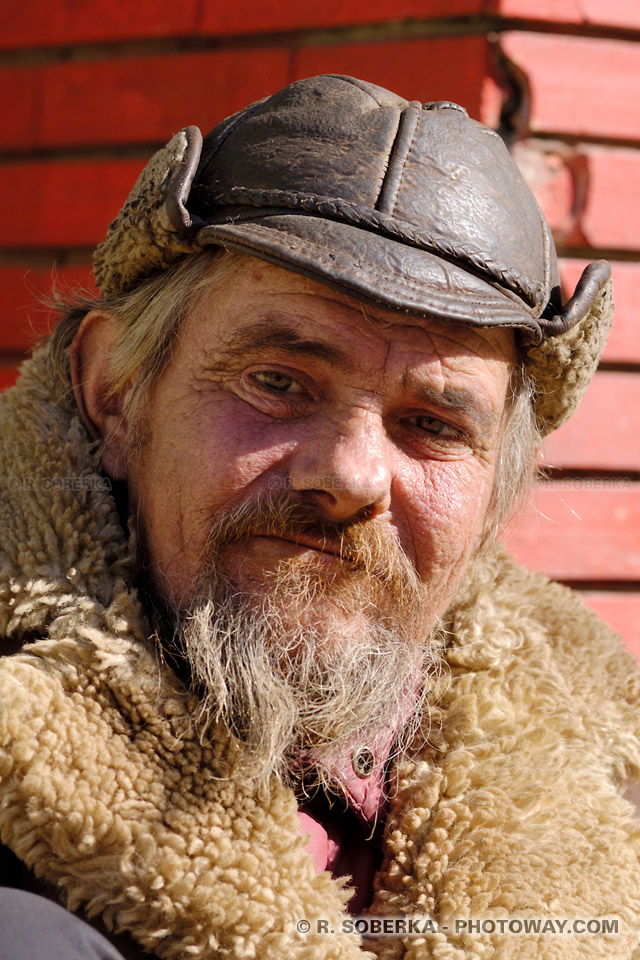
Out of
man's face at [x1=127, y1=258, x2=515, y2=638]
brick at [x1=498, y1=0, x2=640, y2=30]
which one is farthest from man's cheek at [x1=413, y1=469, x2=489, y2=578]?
brick at [x1=498, y1=0, x2=640, y2=30]

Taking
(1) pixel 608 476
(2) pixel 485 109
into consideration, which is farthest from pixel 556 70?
(1) pixel 608 476

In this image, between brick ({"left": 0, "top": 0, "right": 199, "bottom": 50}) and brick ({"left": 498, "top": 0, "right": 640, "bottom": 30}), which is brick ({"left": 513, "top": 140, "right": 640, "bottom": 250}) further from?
brick ({"left": 0, "top": 0, "right": 199, "bottom": 50})

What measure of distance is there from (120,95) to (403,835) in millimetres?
2817

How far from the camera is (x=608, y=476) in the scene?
10.7ft

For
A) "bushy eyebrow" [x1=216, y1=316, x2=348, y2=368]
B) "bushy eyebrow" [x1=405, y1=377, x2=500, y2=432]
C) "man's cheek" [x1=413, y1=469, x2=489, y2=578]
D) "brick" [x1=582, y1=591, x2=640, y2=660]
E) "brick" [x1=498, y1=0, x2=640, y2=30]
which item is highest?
"brick" [x1=498, y1=0, x2=640, y2=30]

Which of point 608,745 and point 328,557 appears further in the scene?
point 608,745

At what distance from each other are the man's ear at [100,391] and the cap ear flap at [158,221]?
0.12 m

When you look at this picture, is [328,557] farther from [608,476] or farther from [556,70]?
[556,70]

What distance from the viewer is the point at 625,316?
3.20 m

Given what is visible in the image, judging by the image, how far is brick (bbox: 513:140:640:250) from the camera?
3115mm

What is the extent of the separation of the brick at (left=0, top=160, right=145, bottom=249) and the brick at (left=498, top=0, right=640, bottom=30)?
1374mm

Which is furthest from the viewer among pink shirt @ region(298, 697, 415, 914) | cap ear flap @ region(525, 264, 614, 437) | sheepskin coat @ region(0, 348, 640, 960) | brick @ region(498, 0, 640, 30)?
brick @ region(498, 0, 640, 30)

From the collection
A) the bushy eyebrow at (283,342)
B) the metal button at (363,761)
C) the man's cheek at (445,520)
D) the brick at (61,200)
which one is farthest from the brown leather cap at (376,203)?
the brick at (61,200)

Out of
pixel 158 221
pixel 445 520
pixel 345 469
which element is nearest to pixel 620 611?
pixel 445 520
